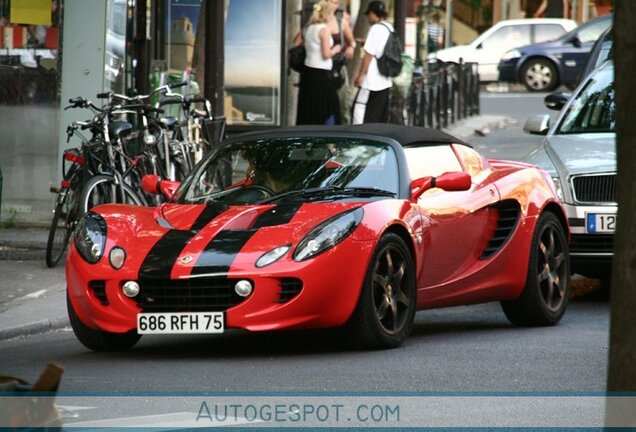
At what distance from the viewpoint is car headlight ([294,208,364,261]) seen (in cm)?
904

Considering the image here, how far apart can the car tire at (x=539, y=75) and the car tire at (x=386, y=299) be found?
29.4 meters

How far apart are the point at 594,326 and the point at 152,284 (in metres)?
3.17

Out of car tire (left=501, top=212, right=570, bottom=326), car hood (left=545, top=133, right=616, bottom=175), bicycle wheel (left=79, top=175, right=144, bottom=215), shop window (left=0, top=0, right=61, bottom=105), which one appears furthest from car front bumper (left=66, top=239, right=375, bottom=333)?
shop window (left=0, top=0, right=61, bottom=105)

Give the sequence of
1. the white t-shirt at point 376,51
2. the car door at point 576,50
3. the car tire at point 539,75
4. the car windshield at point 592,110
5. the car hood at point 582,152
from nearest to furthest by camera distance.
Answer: the car hood at point 582,152
the car windshield at point 592,110
the white t-shirt at point 376,51
the car door at point 576,50
the car tire at point 539,75

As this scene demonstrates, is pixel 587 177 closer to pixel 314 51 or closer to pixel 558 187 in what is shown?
pixel 558 187

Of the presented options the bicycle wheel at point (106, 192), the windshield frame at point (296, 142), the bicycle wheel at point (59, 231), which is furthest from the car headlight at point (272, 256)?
the bicycle wheel at point (59, 231)

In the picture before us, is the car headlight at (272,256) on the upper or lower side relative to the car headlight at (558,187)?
lower

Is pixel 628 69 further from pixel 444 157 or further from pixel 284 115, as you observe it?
pixel 284 115

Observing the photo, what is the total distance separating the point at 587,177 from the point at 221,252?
3904mm

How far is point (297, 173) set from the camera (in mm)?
10031

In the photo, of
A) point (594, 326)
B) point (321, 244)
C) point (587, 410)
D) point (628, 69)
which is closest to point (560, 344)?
point (594, 326)

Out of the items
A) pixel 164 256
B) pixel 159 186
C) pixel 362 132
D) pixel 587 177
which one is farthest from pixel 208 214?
pixel 587 177

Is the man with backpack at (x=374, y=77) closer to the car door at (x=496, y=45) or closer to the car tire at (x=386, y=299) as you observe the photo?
the car tire at (x=386, y=299)

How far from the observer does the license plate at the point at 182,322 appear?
8969 millimetres
